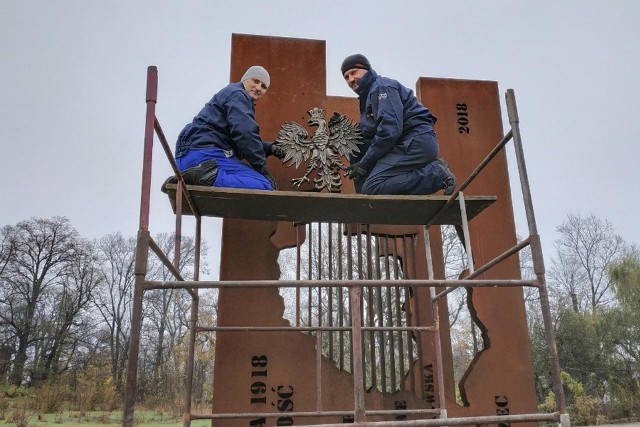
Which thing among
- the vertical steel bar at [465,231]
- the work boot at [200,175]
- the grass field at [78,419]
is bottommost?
the grass field at [78,419]

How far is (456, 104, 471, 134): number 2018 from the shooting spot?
580 cm

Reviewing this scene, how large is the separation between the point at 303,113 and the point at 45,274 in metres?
20.7

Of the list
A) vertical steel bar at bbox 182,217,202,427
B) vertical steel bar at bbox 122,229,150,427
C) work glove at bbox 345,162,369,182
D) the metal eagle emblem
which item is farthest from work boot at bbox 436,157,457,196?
vertical steel bar at bbox 122,229,150,427

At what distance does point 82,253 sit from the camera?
75.8ft

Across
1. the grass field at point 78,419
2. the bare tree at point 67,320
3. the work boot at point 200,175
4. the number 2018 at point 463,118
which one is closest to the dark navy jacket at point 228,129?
the work boot at point 200,175

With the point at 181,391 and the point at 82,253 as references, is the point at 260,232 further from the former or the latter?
the point at 82,253

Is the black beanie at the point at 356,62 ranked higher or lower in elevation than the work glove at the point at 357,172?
higher

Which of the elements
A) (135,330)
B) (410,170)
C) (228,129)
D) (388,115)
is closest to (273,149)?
(228,129)

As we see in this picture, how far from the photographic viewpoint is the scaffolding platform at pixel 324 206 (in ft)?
12.3

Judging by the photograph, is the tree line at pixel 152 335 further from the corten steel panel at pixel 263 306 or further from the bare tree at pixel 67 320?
the corten steel panel at pixel 263 306

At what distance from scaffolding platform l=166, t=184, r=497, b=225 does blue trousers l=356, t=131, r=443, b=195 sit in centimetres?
19

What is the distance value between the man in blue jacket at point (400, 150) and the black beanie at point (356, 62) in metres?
0.27

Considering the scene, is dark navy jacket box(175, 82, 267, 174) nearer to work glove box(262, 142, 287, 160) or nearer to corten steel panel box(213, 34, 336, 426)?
work glove box(262, 142, 287, 160)

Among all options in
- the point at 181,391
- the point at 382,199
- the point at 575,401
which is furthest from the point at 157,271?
the point at 382,199
